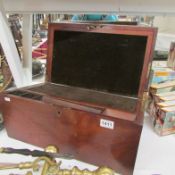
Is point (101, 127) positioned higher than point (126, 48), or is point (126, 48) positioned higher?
point (126, 48)

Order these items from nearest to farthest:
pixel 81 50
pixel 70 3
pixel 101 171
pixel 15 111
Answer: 1. pixel 101 171
2. pixel 15 111
3. pixel 81 50
4. pixel 70 3

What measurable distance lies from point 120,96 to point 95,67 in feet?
0.46

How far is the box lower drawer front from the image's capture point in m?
0.52

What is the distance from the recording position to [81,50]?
2.52 ft

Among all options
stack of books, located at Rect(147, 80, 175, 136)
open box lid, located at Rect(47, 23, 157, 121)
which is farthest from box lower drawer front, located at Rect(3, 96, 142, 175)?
stack of books, located at Rect(147, 80, 175, 136)

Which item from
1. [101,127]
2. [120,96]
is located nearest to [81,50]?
[120,96]

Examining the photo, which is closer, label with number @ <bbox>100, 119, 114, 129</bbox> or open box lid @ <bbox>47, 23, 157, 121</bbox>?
label with number @ <bbox>100, 119, 114, 129</bbox>

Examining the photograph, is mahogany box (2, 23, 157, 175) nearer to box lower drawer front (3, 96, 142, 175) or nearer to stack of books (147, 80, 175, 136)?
box lower drawer front (3, 96, 142, 175)

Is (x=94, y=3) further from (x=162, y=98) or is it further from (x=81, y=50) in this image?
(x=162, y=98)

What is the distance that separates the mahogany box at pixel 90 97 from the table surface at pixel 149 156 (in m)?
0.03

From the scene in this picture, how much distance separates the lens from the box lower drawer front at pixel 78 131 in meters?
0.52

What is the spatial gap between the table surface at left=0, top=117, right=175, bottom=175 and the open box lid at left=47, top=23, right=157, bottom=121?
0.16m

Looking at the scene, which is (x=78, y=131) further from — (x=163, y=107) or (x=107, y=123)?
(x=163, y=107)

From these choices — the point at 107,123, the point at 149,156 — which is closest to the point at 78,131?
the point at 107,123
